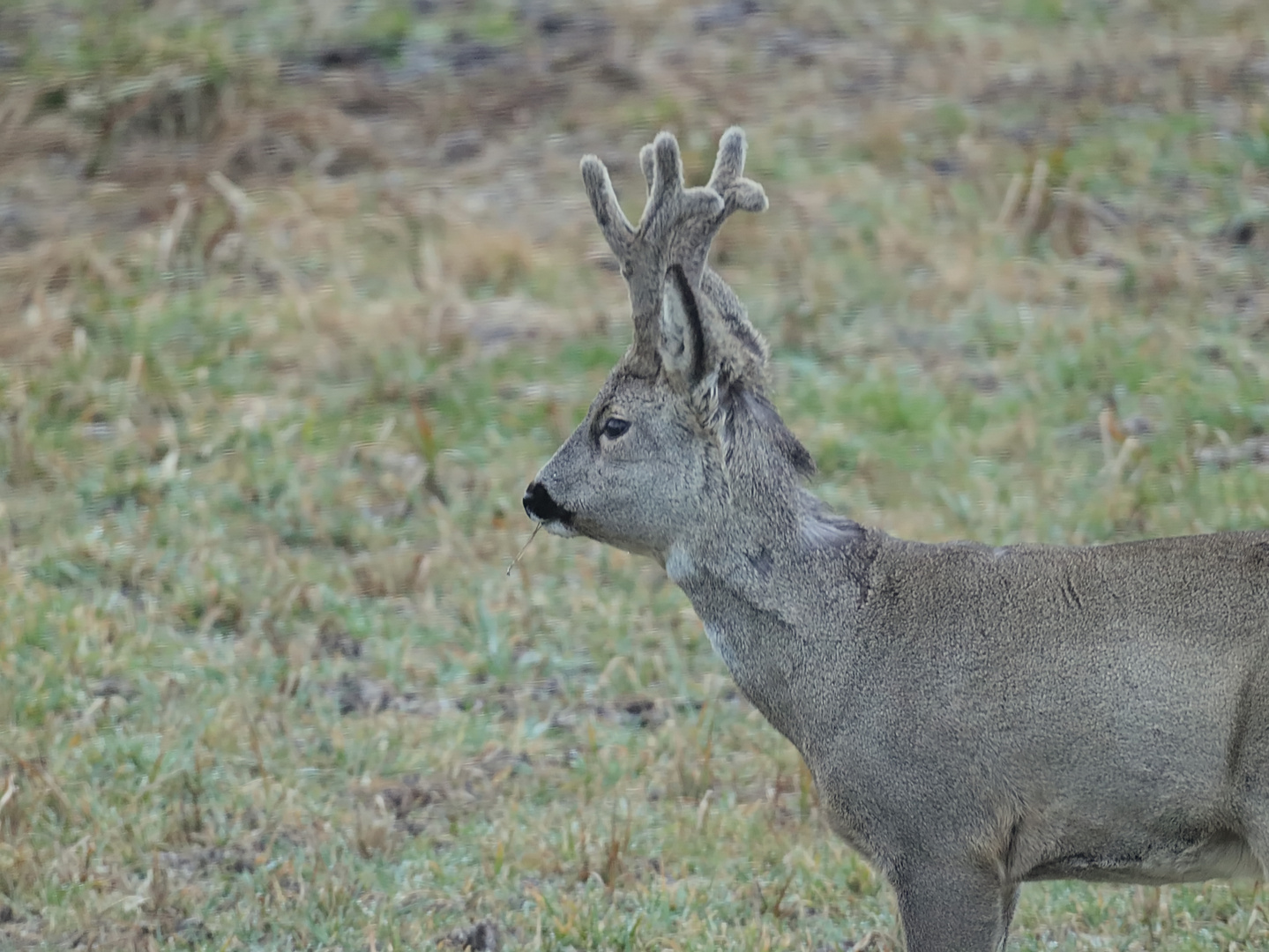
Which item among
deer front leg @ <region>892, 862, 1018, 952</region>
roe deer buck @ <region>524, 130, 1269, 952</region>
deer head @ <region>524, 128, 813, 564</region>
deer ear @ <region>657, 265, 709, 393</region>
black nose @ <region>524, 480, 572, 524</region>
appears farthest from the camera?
black nose @ <region>524, 480, 572, 524</region>

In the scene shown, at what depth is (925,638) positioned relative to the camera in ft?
16.4

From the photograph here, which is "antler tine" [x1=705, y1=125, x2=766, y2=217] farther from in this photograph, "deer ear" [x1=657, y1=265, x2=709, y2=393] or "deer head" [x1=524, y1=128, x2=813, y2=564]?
"deer ear" [x1=657, y1=265, x2=709, y2=393]

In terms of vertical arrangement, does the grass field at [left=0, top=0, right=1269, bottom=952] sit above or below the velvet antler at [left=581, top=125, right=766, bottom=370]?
below

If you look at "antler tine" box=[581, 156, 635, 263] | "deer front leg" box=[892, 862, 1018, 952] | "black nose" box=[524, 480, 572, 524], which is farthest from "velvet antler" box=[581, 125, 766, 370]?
"deer front leg" box=[892, 862, 1018, 952]

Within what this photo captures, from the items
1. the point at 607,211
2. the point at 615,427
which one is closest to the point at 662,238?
the point at 607,211

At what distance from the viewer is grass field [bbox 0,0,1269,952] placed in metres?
6.20

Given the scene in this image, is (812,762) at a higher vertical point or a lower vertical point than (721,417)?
lower

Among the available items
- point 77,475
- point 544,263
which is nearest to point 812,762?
point 77,475

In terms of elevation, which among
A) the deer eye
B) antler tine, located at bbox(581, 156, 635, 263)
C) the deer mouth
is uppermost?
antler tine, located at bbox(581, 156, 635, 263)

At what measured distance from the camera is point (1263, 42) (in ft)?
45.1

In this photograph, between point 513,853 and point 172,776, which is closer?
point 513,853

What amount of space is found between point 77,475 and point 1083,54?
8.09 meters

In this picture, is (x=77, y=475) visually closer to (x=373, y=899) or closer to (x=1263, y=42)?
(x=373, y=899)

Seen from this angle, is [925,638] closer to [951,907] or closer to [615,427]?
[951,907]
